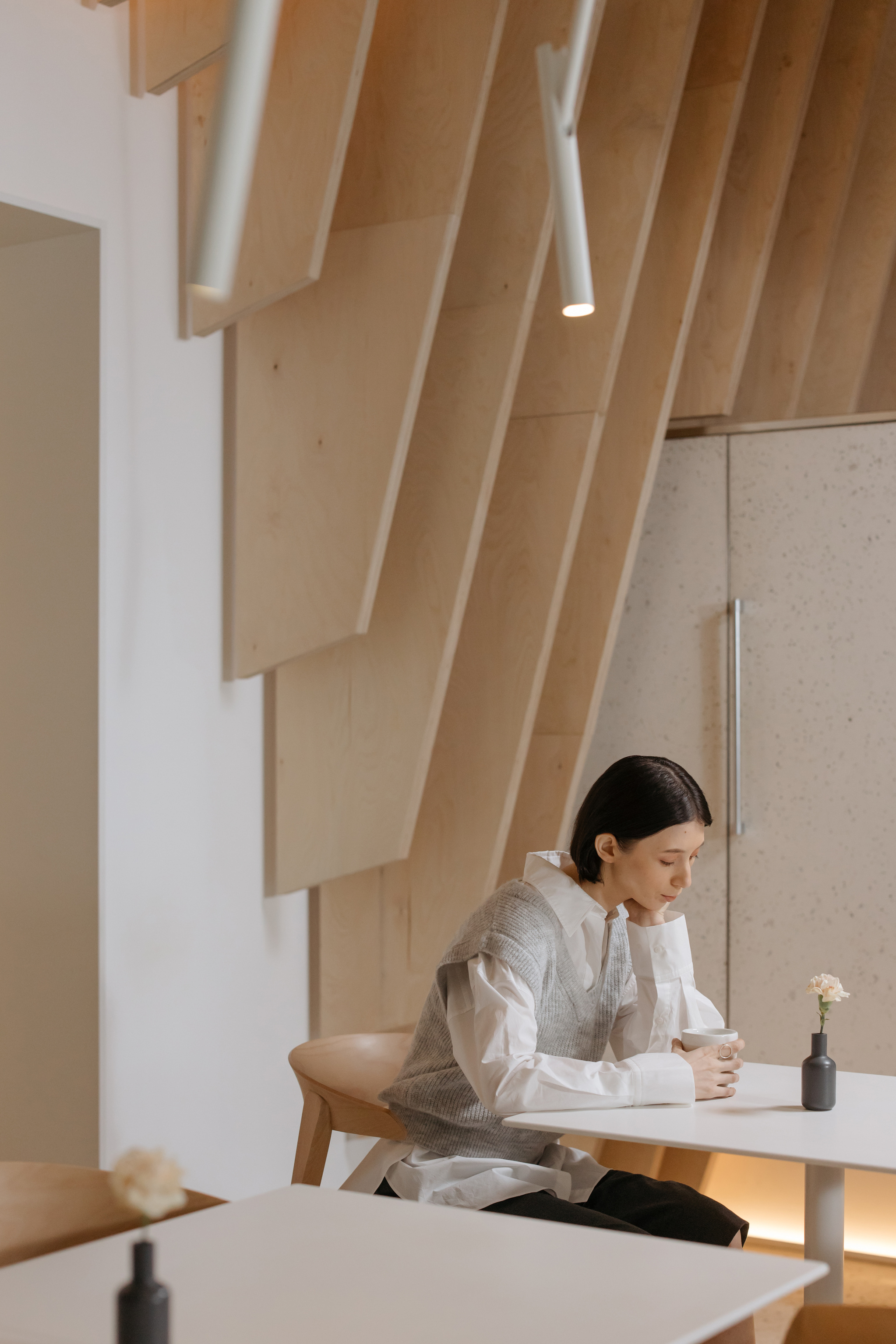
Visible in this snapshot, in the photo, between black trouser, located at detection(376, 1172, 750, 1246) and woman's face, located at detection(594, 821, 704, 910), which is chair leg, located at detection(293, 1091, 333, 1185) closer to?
black trouser, located at detection(376, 1172, 750, 1246)

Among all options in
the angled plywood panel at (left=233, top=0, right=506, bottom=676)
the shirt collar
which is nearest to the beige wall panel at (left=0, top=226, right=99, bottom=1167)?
the angled plywood panel at (left=233, top=0, right=506, bottom=676)

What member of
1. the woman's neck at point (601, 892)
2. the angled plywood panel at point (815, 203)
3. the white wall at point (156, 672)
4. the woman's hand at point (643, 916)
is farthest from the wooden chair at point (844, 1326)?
the angled plywood panel at point (815, 203)

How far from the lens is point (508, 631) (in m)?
3.89

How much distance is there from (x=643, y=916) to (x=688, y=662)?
171 centimetres

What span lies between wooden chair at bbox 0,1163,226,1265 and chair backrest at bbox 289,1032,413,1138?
36.0 inches

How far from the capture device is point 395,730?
3600mm

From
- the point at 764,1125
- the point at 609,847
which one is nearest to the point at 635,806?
the point at 609,847

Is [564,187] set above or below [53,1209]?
above

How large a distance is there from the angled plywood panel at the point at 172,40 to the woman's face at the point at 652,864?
6.04ft

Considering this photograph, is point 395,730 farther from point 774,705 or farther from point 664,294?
point 664,294

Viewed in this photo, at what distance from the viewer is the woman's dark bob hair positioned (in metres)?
2.57

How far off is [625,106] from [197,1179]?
2966 millimetres

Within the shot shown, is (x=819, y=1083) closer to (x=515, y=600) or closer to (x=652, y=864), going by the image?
(x=652, y=864)

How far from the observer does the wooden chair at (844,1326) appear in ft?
5.65
